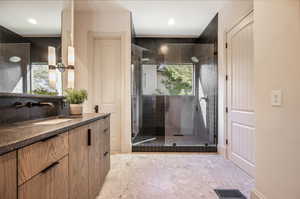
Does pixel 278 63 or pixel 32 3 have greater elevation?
pixel 32 3

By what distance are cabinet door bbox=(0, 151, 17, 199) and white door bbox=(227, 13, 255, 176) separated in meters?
2.57

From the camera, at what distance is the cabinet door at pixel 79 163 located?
1.35m

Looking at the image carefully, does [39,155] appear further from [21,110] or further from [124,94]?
[124,94]

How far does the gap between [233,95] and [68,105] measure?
8.11ft

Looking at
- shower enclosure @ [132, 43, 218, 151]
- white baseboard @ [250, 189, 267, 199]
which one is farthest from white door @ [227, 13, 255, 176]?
shower enclosure @ [132, 43, 218, 151]

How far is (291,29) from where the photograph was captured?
134cm

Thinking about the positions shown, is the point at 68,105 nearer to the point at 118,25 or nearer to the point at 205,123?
the point at 118,25

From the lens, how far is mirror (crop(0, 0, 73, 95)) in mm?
1422

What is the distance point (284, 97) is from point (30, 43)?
2210 millimetres

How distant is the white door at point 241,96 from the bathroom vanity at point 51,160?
2.00 metres

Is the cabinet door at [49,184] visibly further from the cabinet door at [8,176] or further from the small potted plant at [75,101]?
the small potted plant at [75,101]

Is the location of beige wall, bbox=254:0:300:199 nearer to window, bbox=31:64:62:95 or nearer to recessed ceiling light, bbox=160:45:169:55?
window, bbox=31:64:62:95

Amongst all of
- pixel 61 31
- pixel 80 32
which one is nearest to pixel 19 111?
pixel 61 31

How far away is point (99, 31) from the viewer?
12.1ft
